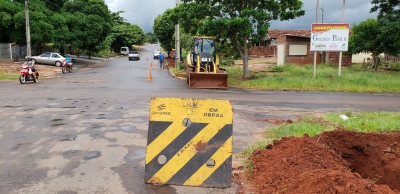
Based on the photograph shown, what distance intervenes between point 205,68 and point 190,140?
49.4 feet

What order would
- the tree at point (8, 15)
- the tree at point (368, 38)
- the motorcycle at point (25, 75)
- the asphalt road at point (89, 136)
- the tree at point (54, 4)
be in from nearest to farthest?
1. the asphalt road at point (89, 136)
2. the motorcycle at point (25, 75)
3. the tree at point (368, 38)
4. the tree at point (8, 15)
5. the tree at point (54, 4)

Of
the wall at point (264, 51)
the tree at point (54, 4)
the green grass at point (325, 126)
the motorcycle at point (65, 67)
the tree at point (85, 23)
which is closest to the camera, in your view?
the green grass at point (325, 126)

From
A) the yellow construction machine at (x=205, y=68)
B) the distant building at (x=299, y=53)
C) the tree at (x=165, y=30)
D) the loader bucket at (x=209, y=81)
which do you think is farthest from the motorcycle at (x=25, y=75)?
the tree at (x=165, y=30)

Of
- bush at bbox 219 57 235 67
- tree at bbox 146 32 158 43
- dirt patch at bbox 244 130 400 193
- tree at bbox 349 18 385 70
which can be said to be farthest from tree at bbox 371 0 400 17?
tree at bbox 146 32 158 43

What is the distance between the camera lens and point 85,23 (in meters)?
39.6

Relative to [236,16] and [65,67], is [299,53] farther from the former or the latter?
[65,67]

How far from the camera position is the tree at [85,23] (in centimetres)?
3816

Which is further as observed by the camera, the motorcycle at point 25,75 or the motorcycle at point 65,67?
the motorcycle at point 65,67

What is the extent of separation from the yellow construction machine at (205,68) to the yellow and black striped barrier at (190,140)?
43.5 feet

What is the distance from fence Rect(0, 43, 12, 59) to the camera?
32.0 m

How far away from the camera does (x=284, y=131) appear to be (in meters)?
7.46

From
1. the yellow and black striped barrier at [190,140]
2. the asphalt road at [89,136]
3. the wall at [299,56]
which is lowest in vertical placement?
the asphalt road at [89,136]

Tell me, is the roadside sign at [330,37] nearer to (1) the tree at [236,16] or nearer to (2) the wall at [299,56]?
(1) the tree at [236,16]

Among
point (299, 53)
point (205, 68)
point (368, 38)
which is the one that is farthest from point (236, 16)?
point (299, 53)
